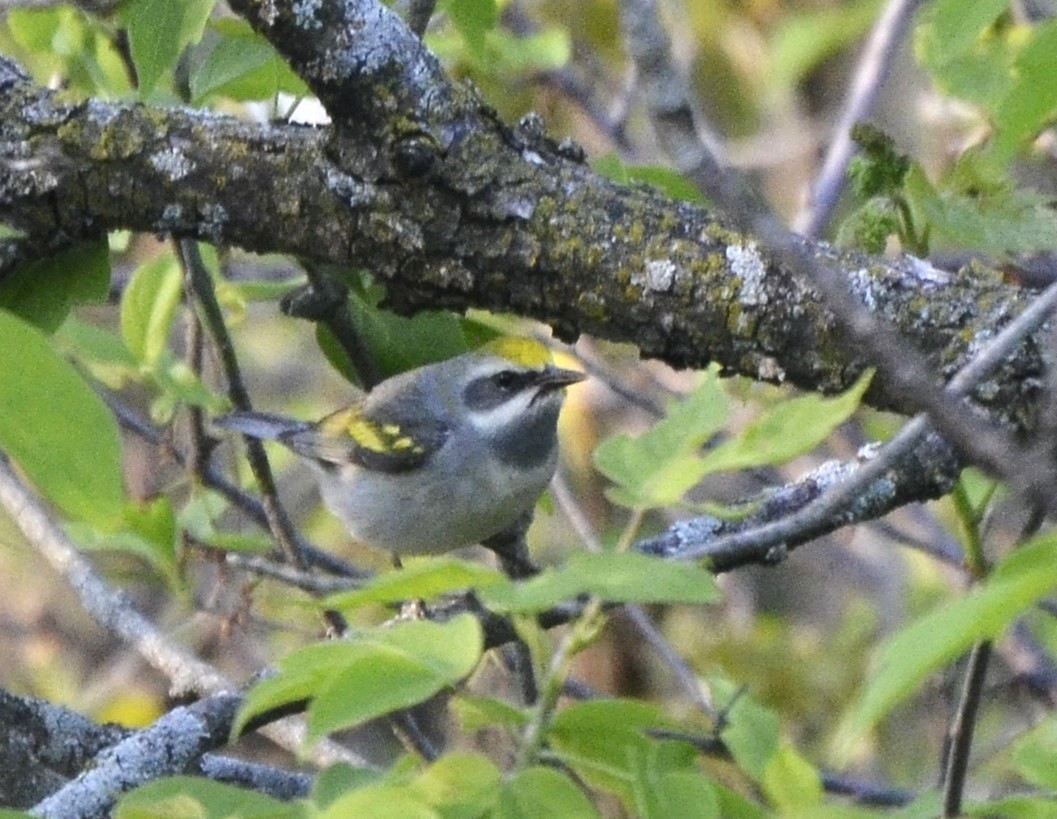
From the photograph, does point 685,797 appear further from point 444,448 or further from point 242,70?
point 444,448

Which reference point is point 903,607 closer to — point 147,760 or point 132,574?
point 132,574

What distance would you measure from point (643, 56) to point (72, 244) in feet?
5.93

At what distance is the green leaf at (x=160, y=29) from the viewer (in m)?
2.40

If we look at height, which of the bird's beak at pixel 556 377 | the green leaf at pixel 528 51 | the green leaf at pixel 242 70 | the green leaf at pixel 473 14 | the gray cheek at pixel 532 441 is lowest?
the green leaf at pixel 242 70

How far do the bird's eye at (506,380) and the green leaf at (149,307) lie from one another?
1.29 metres

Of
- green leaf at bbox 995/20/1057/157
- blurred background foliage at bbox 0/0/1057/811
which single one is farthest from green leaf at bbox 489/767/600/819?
blurred background foliage at bbox 0/0/1057/811

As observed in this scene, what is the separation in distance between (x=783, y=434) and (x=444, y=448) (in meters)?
3.12

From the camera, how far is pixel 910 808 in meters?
1.48

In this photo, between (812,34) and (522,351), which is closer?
(522,351)

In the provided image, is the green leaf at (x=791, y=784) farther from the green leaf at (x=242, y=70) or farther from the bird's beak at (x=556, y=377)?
the bird's beak at (x=556, y=377)

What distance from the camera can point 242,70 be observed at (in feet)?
8.66

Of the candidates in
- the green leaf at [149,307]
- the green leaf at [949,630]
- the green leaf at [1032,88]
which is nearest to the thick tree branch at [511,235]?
the green leaf at [149,307]

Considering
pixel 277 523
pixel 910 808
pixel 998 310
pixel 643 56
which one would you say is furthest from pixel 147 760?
pixel 998 310

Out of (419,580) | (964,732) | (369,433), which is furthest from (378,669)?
(369,433)
